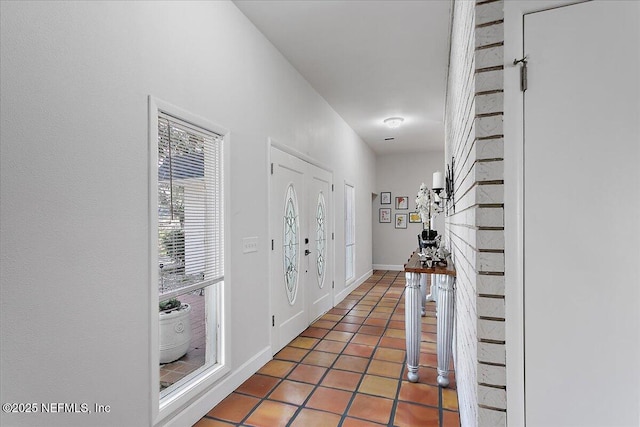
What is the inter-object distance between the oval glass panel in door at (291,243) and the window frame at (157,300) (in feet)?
3.56

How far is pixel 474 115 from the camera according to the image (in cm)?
118

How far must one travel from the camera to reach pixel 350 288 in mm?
5914

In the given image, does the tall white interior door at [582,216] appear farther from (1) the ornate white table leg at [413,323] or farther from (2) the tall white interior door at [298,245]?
(2) the tall white interior door at [298,245]

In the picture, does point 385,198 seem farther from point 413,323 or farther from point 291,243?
point 413,323

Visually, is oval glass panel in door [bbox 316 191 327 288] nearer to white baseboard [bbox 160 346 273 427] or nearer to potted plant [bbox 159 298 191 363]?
white baseboard [bbox 160 346 273 427]

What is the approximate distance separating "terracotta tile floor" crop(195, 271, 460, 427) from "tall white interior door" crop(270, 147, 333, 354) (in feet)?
0.99

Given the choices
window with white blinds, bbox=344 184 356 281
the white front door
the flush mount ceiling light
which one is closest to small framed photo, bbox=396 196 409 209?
window with white blinds, bbox=344 184 356 281

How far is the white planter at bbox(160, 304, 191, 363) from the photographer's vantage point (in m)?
2.09

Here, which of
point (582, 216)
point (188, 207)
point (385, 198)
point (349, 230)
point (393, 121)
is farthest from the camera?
point (385, 198)

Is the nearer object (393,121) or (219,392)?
(219,392)

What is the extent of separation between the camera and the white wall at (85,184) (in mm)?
1257

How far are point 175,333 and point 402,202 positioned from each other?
704 centimetres

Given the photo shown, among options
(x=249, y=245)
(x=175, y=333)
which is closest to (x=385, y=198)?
(x=249, y=245)

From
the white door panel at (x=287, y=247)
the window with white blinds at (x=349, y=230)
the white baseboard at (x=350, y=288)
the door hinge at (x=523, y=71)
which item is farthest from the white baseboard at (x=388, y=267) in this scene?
the door hinge at (x=523, y=71)
